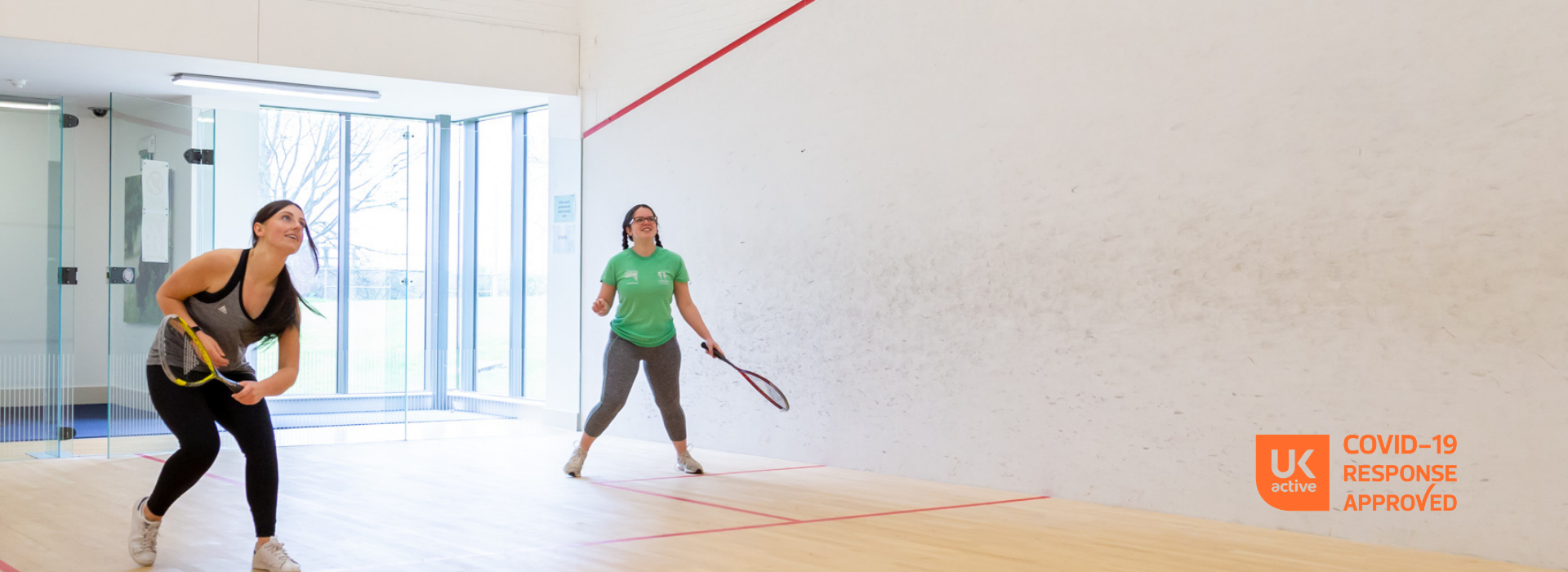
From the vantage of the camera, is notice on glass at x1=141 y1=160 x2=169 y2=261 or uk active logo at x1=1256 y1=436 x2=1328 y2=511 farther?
notice on glass at x1=141 y1=160 x2=169 y2=261

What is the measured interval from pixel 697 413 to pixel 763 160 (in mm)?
1207

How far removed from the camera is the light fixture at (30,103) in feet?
21.2

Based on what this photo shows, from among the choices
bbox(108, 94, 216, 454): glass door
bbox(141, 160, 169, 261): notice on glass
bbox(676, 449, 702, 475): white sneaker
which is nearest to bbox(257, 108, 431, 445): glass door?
bbox(108, 94, 216, 454): glass door

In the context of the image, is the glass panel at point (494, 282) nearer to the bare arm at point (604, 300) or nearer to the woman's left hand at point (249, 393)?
the bare arm at point (604, 300)

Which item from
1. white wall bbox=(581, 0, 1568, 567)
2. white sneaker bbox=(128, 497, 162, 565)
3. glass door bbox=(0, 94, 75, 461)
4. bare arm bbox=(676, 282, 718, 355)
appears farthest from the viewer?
glass door bbox=(0, 94, 75, 461)

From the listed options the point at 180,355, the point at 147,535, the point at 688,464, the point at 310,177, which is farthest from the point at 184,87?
the point at 180,355

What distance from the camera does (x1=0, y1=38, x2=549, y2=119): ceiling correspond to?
5.40m

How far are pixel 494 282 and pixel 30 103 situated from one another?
110 inches

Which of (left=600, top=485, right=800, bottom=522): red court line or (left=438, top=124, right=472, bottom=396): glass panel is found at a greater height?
(left=438, top=124, right=472, bottom=396): glass panel

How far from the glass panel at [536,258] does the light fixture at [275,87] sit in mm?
937

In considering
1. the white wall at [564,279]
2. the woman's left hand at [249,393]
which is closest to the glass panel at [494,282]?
the white wall at [564,279]

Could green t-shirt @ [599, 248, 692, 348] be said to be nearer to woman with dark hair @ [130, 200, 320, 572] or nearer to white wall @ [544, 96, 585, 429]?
woman with dark hair @ [130, 200, 320, 572]

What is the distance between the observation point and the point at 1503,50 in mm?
2824

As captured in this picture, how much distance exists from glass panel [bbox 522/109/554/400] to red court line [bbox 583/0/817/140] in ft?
2.04
